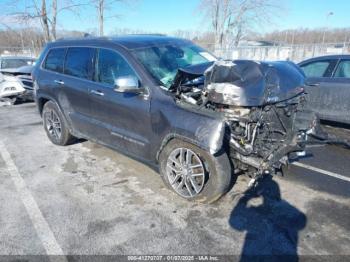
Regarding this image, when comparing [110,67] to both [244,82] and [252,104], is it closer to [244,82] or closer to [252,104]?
[244,82]

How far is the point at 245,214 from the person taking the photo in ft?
10.9

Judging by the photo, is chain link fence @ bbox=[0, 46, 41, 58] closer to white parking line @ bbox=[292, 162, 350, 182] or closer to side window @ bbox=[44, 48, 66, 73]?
side window @ bbox=[44, 48, 66, 73]

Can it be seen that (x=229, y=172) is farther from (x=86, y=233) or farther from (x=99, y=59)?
(x=99, y=59)

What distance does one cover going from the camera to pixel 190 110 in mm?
3295

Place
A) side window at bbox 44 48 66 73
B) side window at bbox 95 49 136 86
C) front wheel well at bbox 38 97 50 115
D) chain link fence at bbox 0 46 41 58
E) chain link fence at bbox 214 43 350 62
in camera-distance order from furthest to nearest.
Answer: chain link fence at bbox 0 46 41 58 → chain link fence at bbox 214 43 350 62 → front wheel well at bbox 38 97 50 115 → side window at bbox 44 48 66 73 → side window at bbox 95 49 136 86

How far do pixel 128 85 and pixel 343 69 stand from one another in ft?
16.1

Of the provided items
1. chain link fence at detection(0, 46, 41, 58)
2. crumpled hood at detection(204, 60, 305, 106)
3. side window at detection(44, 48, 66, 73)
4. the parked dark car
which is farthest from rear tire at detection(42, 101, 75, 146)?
chain link fence at detection(0, 46, 41, 58)

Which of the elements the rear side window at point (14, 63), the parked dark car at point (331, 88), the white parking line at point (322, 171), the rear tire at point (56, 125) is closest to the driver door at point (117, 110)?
the rear tire at point (56, 125)

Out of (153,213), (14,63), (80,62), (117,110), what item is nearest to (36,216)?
(153,213)

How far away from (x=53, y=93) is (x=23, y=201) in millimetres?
2254

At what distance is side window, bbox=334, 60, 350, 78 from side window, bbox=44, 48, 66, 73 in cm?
549

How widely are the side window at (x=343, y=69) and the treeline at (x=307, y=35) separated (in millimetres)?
32671

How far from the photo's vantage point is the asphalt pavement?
9.22 feet

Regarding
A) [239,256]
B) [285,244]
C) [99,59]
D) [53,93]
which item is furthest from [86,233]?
[53,93]
